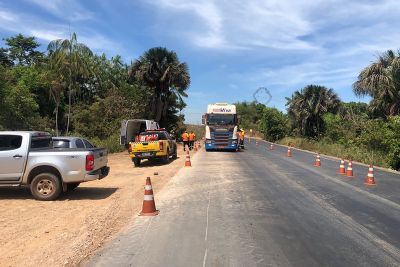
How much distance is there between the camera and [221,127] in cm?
3512

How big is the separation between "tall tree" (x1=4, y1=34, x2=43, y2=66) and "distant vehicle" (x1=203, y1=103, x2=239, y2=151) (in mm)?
32306

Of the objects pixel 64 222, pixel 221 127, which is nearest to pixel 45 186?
pixel 64 222

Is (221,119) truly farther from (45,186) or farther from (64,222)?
(64,222)

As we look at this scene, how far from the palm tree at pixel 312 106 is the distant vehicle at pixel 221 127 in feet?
59.2

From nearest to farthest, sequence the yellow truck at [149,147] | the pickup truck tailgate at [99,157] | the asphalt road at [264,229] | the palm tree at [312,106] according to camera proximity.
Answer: the asphalt road at [264,229] → the pickup truck tailgate at [99,157] → the yellow truck at [149,147] → the palm tree at [312,106]

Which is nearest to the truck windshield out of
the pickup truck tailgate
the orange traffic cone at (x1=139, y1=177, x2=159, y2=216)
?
the pickup truck tailgate

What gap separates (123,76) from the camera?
55.5m

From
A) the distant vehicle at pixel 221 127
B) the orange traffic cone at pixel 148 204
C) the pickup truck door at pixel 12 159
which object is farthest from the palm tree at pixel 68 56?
the orange traffic cone at pixel 148 204

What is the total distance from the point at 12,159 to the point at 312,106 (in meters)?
42.8

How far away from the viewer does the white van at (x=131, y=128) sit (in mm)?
28188

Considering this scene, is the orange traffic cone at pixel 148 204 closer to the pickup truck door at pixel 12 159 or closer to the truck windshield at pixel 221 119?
the pickup truck door at pixel 12 159

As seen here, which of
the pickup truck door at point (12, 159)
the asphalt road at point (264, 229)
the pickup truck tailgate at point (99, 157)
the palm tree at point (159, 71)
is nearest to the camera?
the asphalt road at point (264, 229)

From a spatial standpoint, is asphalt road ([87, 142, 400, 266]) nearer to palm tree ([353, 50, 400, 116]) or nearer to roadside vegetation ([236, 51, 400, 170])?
roadside vegetation ([236, 51, 400, 170])

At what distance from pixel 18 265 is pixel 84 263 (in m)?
0.92
